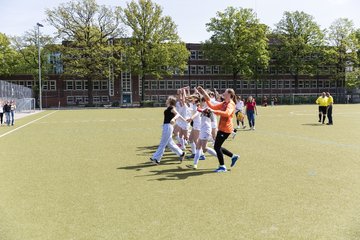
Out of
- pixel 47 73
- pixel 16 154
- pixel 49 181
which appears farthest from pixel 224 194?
pixel 47 73

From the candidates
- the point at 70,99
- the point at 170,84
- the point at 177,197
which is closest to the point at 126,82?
the point at 170,84

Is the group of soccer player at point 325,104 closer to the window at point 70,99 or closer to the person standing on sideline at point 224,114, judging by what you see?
the person standing on sideline at point 224,114

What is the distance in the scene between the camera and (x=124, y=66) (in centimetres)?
6956

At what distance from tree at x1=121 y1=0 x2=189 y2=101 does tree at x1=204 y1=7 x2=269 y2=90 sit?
8903 millimetres

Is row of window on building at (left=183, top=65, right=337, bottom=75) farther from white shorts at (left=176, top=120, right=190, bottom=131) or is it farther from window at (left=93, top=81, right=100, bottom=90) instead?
white shorts at (left=176, top=120, right=190, bottom=131)

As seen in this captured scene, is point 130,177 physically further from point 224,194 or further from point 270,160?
point 270,160

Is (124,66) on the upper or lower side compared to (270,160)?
upper

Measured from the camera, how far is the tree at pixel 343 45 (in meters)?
84.5

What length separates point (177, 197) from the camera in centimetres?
666

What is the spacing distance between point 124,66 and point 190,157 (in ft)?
197

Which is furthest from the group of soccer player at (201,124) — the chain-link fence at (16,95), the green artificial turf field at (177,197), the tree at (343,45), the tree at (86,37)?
the tree at (343,45)

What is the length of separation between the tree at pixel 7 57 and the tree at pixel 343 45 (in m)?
69.8

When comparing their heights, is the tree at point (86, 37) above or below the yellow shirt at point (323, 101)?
above

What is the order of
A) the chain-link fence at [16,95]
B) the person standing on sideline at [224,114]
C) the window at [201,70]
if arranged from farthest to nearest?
the window at [201,70]
the chain-link fence at [16,95]
the person standing on sideline at [224,114]
